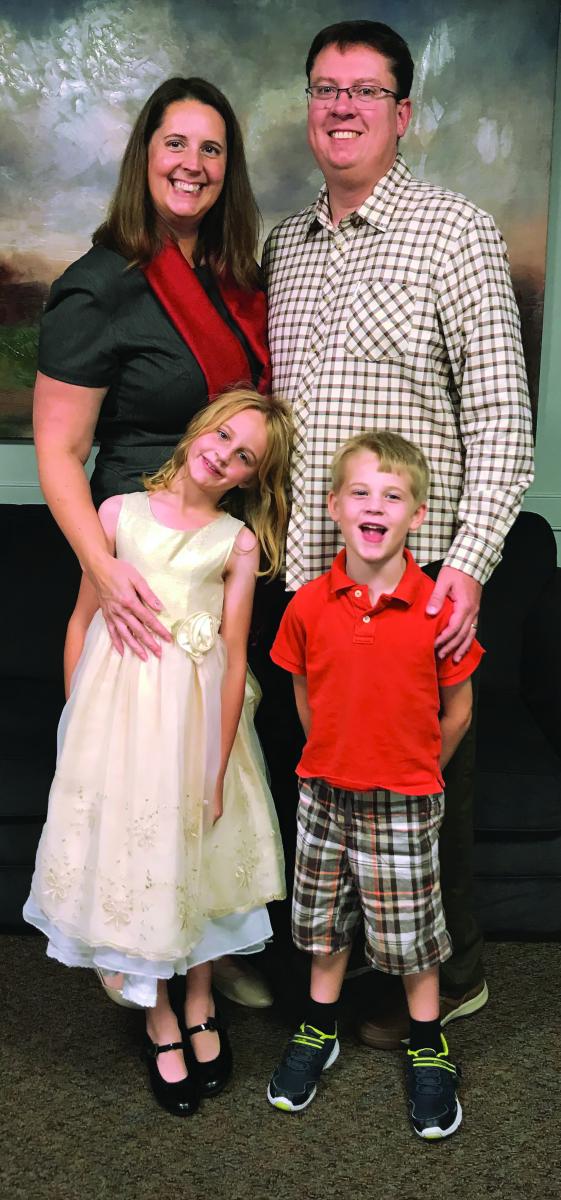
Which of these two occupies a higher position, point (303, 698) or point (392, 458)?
point (392, 458)

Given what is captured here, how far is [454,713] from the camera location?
1738 mm

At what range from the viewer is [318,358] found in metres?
1.78

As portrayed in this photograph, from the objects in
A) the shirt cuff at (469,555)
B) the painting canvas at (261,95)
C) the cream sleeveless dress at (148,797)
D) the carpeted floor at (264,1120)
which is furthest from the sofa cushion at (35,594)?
the shirt cuff at (469,555)

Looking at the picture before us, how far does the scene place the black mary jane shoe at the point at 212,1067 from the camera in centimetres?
177

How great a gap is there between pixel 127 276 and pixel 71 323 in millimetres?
119

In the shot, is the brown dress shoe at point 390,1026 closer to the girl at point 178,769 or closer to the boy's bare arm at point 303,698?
the girl at point 178,769

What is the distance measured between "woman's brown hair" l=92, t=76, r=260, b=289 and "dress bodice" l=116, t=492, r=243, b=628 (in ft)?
1.39

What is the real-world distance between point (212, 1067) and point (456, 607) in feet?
2.82

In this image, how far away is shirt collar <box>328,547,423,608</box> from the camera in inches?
64.4

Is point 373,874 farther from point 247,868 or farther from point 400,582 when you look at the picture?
point 400,582

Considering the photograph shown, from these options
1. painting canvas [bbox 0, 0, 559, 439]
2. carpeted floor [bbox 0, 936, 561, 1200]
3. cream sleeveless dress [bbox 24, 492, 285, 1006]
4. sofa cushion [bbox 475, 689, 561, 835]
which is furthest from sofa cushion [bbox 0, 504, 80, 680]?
sofa cushion [bbox 475, 689, 561, 835]

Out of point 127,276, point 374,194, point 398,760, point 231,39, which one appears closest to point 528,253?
point 231,39

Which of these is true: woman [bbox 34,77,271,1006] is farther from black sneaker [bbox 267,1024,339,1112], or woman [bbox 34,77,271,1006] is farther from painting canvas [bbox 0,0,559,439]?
painting canvas [bbox 0,0,559,439]

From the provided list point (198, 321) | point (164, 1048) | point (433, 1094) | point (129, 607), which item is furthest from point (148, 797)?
point (198, 321)
